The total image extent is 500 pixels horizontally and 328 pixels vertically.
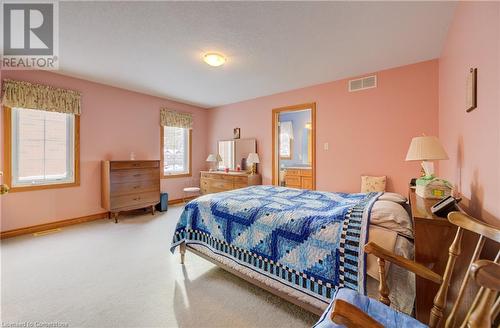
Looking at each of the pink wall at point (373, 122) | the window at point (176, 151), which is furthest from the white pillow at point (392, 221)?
the window at point (176, 151)

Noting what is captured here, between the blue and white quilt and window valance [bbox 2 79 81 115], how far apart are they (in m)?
2.90

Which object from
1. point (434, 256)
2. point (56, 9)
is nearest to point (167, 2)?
point (56, 9)

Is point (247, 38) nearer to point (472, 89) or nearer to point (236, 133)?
point (472, 89)

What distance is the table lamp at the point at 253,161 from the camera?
4.68 meters

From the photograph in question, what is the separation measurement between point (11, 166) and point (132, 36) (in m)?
2.63

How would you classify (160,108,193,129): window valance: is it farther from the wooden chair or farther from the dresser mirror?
the wooden chair

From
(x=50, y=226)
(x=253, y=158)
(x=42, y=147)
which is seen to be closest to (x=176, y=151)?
(x=253, y=158)

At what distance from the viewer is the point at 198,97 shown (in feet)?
15.7

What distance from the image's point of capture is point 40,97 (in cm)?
322

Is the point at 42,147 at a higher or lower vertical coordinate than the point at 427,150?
higher

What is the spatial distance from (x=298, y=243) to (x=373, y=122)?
2690 millimetres

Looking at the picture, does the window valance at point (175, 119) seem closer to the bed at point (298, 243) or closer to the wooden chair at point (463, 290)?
the bed at point (298, 243)

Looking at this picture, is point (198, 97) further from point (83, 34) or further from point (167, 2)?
point (167, 2)

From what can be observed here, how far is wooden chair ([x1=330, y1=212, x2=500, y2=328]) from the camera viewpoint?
529 mm
